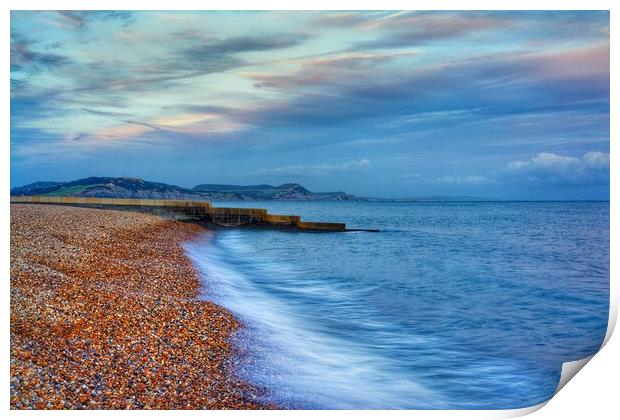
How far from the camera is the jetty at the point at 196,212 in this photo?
25234 mm

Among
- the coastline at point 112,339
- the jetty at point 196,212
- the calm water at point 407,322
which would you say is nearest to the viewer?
the coastline at point 112,339

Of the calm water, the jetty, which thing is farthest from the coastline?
the jetty

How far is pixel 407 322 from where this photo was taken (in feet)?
29.3

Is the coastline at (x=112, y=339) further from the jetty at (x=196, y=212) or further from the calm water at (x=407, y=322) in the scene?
the jetty at (x=196, y=212)

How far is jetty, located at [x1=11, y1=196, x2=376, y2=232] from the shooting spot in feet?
82.8

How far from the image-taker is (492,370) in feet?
22.0

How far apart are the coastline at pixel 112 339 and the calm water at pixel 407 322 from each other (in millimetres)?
447

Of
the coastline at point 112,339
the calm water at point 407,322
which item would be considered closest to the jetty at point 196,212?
the calm water at point 407,322

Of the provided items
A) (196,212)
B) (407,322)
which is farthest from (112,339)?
(196,212)

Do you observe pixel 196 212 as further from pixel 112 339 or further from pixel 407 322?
pixel 112 339

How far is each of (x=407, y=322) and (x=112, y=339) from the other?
512 centimetres
